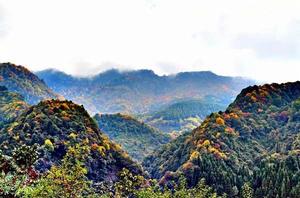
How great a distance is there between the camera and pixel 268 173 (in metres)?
165

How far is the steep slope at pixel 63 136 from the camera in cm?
16300

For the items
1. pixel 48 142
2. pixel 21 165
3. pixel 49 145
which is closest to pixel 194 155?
pixel 48 142

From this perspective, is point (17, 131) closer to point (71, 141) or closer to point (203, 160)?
point (71, 141)

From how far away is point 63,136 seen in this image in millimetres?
174750

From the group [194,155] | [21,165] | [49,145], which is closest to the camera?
[21,165]

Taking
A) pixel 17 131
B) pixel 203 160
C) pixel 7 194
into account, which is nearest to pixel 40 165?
pixel 17 131

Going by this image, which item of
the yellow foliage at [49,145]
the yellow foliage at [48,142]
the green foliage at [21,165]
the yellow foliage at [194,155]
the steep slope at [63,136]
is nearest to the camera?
the green foliage at [21,165]

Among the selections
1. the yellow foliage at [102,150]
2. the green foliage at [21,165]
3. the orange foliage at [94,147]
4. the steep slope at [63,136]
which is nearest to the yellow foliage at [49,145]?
the steep slope at [63,136]

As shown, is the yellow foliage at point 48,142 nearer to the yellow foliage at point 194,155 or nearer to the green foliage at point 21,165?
the yellow foliage at point 194,155

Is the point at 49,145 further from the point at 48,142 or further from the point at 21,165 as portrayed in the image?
the point at 21,165

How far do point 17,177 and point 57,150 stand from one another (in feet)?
375

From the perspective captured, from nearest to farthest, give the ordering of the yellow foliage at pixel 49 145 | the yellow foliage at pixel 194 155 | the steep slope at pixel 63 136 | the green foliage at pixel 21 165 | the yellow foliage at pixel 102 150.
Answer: the green foliage at pixel 21 165, the yellow foliage at pixel 49 145, the steep slope at pixel 63 136, the yellow foliage at pixel 102 150, the yellow foliage at pixel 194 155

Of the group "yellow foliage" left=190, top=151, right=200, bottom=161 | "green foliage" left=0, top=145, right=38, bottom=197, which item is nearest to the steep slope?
"yellow foliage" left=190, top=151, right=200, bottom=161

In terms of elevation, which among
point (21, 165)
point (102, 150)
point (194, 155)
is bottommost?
point (194, 155)
